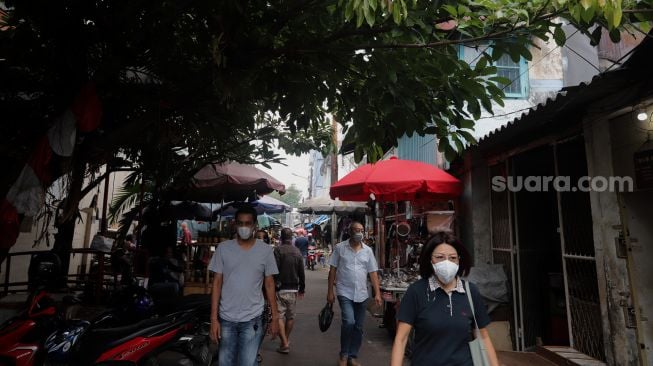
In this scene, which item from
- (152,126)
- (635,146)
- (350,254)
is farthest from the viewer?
(350,254)

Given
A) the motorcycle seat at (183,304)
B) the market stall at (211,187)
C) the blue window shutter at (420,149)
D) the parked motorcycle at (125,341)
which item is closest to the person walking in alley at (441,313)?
the parked motorcycle at (125,341)

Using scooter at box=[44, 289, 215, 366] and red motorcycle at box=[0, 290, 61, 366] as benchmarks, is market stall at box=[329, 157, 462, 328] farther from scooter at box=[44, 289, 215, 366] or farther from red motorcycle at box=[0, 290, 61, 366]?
red motorcycle at box=[0, 290, 61, 366]

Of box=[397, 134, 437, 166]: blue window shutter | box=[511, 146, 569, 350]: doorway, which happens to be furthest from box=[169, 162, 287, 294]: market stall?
box=[511, 146, 569, 350]: doorway

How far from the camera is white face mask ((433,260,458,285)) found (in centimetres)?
266

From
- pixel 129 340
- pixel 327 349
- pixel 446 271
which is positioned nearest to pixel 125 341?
pixel 129 340

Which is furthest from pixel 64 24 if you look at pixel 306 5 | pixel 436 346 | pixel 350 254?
pixel 436 346

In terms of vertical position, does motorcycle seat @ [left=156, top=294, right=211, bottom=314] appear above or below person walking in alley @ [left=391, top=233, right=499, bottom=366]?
below

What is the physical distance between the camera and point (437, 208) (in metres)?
8.90

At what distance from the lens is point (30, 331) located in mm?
3816

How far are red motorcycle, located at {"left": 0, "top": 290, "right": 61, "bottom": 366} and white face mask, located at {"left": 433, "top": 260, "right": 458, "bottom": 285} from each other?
354 centimetres

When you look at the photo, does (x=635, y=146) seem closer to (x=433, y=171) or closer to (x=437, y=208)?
(x=433, y=171)

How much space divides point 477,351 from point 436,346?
242 millimetres

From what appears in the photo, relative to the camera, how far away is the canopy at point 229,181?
828 cm

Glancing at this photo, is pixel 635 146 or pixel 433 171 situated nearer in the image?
pixel 635 146
